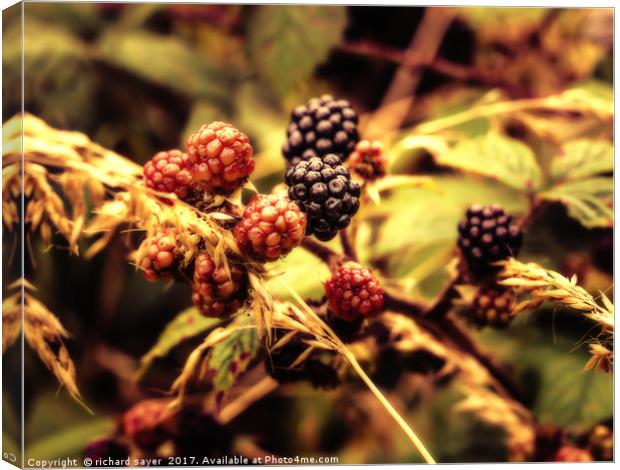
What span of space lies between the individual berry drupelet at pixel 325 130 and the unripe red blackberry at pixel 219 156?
11 cm

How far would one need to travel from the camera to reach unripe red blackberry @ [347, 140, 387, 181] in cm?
76

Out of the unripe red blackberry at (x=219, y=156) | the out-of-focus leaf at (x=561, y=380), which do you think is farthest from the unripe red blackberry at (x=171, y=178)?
the out-of-focus leaf at (x=561, y=380)

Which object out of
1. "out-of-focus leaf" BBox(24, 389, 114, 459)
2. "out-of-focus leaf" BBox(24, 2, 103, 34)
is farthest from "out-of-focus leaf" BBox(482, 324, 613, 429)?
"out-of-focus leaf" BBox(24, 2, 103, 34)

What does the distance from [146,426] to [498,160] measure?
0.58m

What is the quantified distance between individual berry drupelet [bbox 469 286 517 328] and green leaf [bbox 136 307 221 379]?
1.02ft

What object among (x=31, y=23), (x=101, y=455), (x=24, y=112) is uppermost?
(x=31, y=23)

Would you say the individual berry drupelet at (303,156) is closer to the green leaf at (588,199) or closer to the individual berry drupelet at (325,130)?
the individual berry drupelet at (325,130)

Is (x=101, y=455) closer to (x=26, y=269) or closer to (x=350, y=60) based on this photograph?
(x=26, y=269)

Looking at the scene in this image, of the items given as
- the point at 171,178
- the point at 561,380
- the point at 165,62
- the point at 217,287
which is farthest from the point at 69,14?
the point at 561,380

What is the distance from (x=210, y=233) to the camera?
0.68 metres

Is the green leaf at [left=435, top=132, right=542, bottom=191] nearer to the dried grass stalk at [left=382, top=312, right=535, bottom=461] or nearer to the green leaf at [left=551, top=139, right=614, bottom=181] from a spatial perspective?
the green leaf at [left=551, top=139, right=614, bottom=181]

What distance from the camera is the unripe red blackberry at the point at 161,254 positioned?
683mm

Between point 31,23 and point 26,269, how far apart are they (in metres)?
0.34

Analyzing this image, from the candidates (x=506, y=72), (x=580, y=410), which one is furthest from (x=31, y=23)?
(x=580, y=410)
